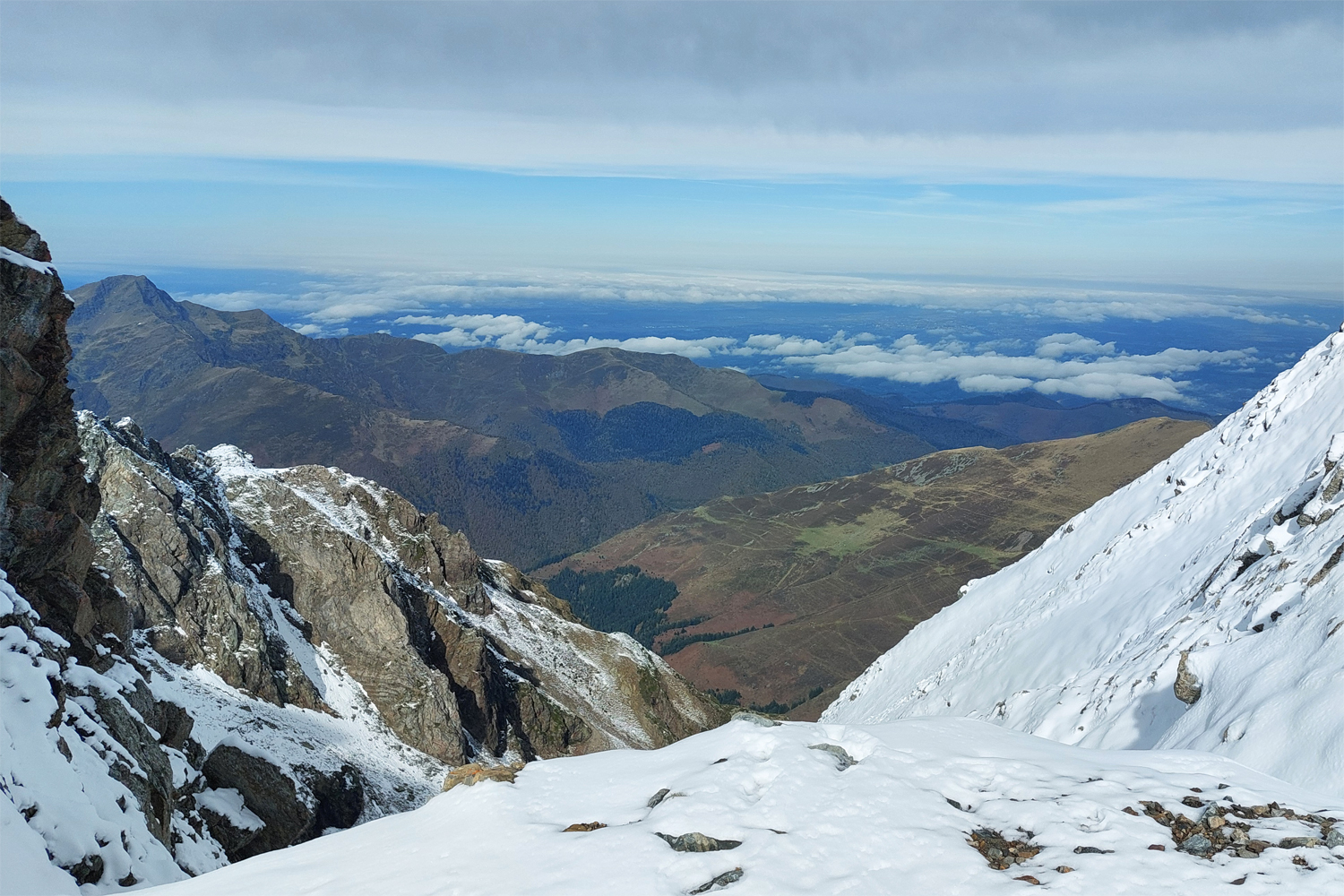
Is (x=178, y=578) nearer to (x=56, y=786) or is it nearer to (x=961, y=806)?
(x=56, y=786)

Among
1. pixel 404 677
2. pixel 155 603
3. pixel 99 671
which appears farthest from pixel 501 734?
pixel 99 671

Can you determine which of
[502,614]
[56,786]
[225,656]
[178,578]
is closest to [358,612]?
[225,656]

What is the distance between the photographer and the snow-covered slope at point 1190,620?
77.9 ft

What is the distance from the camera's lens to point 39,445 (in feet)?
99.2

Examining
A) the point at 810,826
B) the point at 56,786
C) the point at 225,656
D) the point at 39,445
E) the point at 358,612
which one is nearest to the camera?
the point at 810,826

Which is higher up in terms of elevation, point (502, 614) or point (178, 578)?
point (178, 578)

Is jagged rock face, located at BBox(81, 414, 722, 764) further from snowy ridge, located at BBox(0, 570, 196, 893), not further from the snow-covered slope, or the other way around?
snowy ridge, located at BBox(0, 570, 196, 893)

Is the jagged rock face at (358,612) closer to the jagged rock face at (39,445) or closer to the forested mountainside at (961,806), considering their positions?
the jagged rock face at (39,445)

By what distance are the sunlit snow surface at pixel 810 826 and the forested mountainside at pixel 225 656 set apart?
2927 mm

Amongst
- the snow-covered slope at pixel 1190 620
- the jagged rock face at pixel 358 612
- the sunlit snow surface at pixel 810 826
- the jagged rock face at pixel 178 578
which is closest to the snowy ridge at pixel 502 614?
the jagged rock face at pixel 358 612

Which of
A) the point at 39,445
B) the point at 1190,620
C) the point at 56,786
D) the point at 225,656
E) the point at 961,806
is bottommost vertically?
the point at 225,656

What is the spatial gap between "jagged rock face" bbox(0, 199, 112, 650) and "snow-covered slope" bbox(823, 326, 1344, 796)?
4113 cm

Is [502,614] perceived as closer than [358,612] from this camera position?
No

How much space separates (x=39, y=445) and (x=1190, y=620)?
164ft
